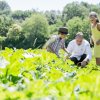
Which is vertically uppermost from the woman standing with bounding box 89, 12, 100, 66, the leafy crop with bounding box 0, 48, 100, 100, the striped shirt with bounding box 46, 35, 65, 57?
the leafy crop with bounding box 0, 48, 100, 100

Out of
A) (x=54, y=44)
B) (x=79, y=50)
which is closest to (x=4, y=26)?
(x=79, y=50)

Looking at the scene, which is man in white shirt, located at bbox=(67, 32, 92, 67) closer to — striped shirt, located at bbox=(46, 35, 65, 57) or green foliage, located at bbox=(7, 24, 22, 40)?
striped shirt, located at bbox=(46, 35, 65, 57)

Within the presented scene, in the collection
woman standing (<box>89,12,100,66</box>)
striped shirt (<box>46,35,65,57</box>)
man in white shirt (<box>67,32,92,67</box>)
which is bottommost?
man in white shirt (<box>67,32,92,67</box>)

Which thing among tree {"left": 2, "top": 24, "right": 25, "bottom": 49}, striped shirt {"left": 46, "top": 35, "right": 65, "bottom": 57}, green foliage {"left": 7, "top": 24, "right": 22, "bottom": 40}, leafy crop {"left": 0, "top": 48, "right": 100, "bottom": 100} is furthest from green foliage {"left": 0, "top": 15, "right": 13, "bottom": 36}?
leafy crop {"left": 0, "top": 48, "right": 100, "bottom": 100}

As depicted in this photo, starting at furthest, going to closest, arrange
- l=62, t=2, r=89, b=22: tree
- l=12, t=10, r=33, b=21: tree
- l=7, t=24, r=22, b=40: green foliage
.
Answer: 1. l=12, t=10, r=33, b=21: tree
2. l=62, t=2, r=89, b=22: tree
3. l=7, t=24, r=22, b=40: green foliage

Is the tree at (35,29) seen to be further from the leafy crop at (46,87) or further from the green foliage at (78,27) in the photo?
the leafy crop at (46,87)

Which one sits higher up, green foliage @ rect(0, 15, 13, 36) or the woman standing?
the woman standing

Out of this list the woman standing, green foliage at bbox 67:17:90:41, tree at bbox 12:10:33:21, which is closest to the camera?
the woman standing

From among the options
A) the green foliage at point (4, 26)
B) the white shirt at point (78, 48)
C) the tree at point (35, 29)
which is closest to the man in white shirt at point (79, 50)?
the white shirt at point (78, 48)

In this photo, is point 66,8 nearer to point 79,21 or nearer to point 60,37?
point 79,21

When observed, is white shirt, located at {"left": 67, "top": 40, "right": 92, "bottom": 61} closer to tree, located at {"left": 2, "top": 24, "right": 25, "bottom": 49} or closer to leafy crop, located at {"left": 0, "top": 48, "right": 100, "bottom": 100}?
leafy crop, located at {"left": 0, "top": 48, "right": 100, "bottom": 100}

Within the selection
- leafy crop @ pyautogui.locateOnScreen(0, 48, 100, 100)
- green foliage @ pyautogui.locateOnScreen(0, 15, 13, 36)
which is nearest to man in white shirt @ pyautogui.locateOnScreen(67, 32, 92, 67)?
leafy crop @ pyautogui.locateOnScreen(0, 48, 100, 100)

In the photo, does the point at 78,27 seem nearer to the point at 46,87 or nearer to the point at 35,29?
the point at 35,29

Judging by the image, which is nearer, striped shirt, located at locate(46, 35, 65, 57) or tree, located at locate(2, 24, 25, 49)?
striped shirt, located at locate(46, 35, 65, 57)
